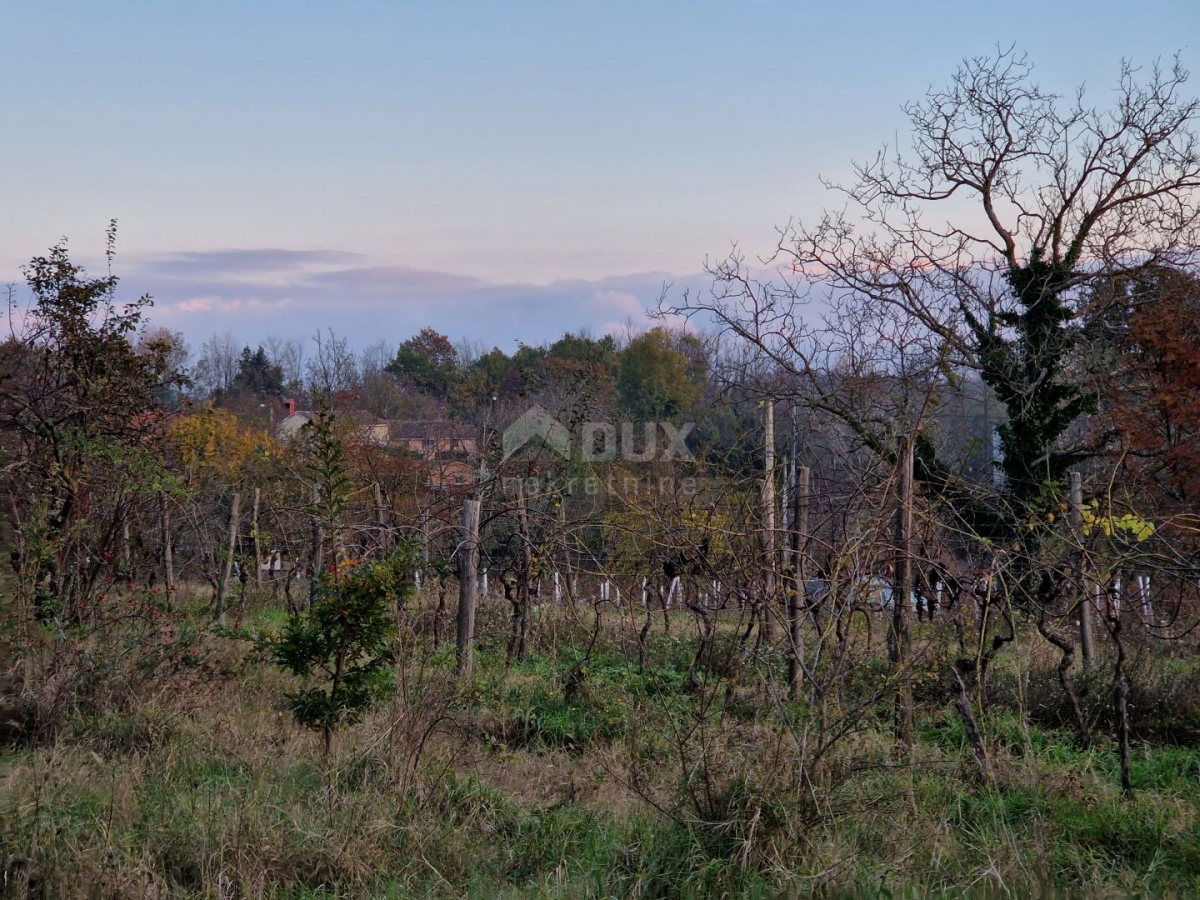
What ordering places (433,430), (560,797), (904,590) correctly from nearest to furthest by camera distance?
(560,797) < (904,590) < (433,430)

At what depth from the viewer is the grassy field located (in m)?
4.07

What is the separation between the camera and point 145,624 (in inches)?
286

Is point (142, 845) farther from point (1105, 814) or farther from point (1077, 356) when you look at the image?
point (1077, 356)

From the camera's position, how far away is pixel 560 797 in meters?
5.36

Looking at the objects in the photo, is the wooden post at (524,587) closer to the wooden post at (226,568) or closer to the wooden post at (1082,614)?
the wooden post at (226,568)

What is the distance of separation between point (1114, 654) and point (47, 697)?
769 centimetres

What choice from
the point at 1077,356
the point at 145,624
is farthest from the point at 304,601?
the point at 1077,356
